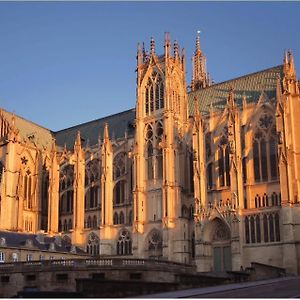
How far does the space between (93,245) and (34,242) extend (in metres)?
11.0

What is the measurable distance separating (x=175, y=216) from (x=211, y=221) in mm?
6181

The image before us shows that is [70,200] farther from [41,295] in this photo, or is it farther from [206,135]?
[41,295]

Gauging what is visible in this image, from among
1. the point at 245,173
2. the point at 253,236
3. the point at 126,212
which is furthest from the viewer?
the point at 126,212

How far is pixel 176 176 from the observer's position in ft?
234

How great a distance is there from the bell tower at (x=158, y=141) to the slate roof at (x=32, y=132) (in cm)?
2549

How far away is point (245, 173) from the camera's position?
6662cm

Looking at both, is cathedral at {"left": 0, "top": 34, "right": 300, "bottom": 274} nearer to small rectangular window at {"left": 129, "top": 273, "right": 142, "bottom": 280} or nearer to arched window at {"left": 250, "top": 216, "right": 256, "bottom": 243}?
arched window at {"left": 250, "top": 216, "right": 256, "bottom": 243}

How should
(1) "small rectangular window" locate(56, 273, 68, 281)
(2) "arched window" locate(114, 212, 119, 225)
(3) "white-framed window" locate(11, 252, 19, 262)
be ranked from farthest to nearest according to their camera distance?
(2) "arched window" locate(114, 212, 119, 225) → (3) "white-framed window" locate(11, 252, 19, 262) → (1) "small rectangular window" locate(56, 273, 68, 281)

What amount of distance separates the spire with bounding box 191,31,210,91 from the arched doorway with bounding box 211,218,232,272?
40.1 meters

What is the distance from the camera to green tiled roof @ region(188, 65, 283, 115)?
72875 millimetres

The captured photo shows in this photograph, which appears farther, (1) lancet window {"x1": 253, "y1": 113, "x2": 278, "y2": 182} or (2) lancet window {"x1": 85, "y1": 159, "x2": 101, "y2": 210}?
(2) lancet window {"x1": 85, "y1": 159, "x2": 101, "y2": 210}

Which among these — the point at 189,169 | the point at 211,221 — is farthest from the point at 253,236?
the point at 189,169

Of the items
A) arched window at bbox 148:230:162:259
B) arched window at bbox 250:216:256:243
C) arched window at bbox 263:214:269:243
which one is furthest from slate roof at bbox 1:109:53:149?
arched window at bbox 263:214:269:243

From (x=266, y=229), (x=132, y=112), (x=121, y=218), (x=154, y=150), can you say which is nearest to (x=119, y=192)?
(x=121, y=218)
